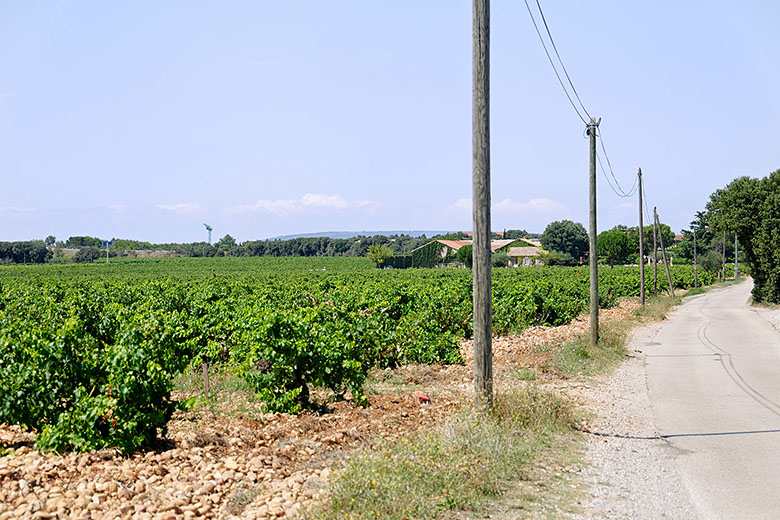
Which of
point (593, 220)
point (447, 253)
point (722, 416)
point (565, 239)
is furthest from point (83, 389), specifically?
point (565, 239)

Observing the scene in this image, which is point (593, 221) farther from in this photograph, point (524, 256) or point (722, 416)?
point (524, 256)

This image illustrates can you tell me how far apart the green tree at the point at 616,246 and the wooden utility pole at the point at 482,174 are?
10363 cm

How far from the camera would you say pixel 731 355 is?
1692 centimetres

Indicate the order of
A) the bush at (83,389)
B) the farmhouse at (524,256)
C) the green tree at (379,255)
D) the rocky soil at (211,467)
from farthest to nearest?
the green tree at (379,255)
the farmhouse at (524,256)
the bush at (83,389)
the rocky soil at (211,467)

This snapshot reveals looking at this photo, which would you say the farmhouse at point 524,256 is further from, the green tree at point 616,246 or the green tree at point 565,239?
the green tree at point 616,246

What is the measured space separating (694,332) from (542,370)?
12.0 metres

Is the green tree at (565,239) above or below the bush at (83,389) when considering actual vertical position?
above

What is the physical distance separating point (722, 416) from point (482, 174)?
216 inches

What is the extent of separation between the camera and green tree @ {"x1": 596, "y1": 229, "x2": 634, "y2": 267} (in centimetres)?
10875

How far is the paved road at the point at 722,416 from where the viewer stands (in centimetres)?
636

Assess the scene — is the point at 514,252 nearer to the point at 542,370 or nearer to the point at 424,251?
the point at 424,251

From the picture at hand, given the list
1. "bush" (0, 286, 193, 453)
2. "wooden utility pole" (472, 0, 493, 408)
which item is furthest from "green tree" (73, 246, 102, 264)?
"wooden utility pole" (472, 0, 493, 408)

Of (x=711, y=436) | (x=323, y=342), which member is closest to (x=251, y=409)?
(x=323, y=342)

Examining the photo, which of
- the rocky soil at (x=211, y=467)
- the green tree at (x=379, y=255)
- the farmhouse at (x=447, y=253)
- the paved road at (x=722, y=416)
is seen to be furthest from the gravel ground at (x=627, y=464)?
the green tree at (x=379, y=255)
